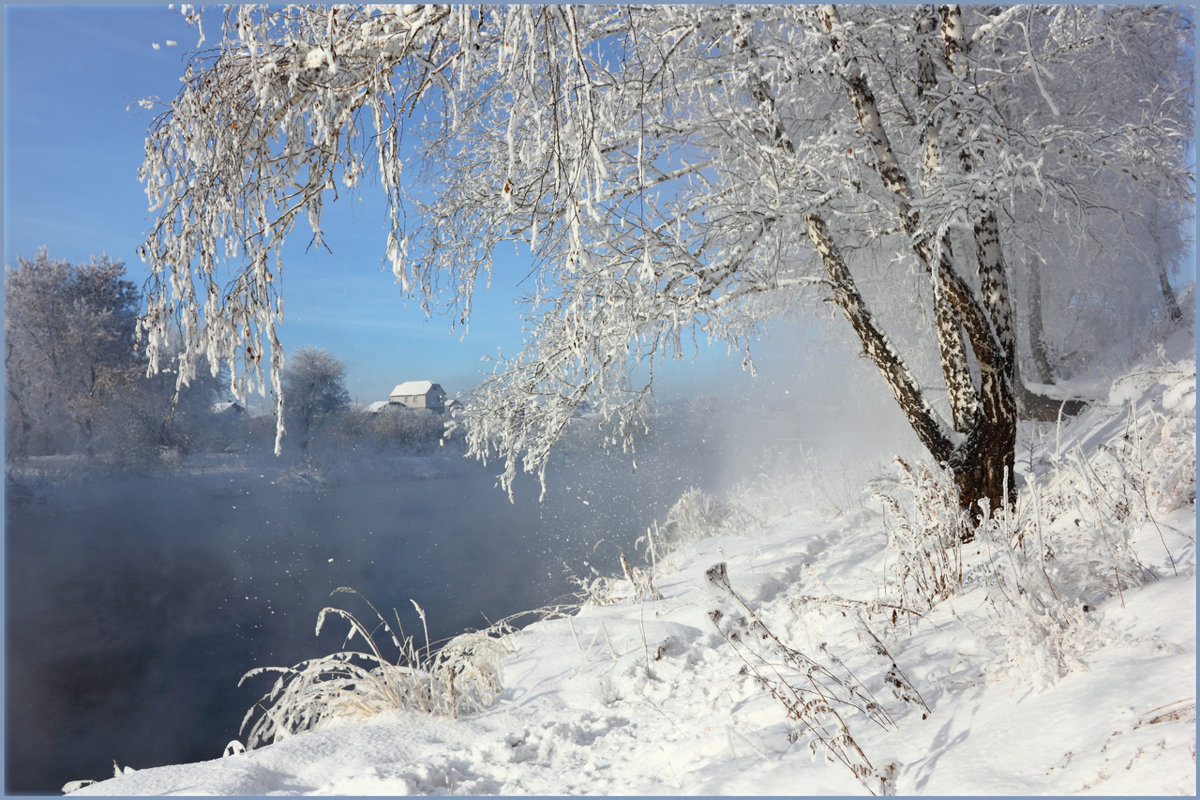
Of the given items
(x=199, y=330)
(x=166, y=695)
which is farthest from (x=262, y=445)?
(x=199, y=330)

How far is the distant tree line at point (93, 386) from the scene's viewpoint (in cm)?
1238

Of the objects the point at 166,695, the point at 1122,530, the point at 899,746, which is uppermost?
the point at 1122,530

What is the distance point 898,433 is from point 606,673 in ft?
35.3

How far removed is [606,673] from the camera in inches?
121

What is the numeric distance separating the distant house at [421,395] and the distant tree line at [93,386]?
6.21 meters

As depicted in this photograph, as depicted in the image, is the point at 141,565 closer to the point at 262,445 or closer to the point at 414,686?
the point at 262,445

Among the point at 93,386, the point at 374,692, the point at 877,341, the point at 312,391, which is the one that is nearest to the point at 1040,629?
the point at 374,692

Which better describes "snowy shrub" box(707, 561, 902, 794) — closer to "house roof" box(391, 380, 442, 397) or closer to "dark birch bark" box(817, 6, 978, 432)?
"dark birch bark" box(817, 6, 978, 432)

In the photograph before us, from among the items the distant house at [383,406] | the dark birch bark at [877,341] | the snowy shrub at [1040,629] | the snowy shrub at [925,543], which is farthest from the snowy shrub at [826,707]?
the distant house at [383,406]

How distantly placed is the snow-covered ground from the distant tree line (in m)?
10.6

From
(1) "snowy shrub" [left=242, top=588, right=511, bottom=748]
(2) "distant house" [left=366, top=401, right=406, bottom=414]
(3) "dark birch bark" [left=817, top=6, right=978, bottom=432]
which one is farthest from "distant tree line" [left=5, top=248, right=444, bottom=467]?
(3) "dark birch bark" [left=817, top=6, right=978, bottom=432]

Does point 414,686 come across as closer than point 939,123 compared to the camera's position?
Yes

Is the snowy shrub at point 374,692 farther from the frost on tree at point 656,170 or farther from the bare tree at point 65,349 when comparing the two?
the bare tree at point 65,349

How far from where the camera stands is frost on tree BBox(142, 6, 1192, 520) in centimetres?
246
